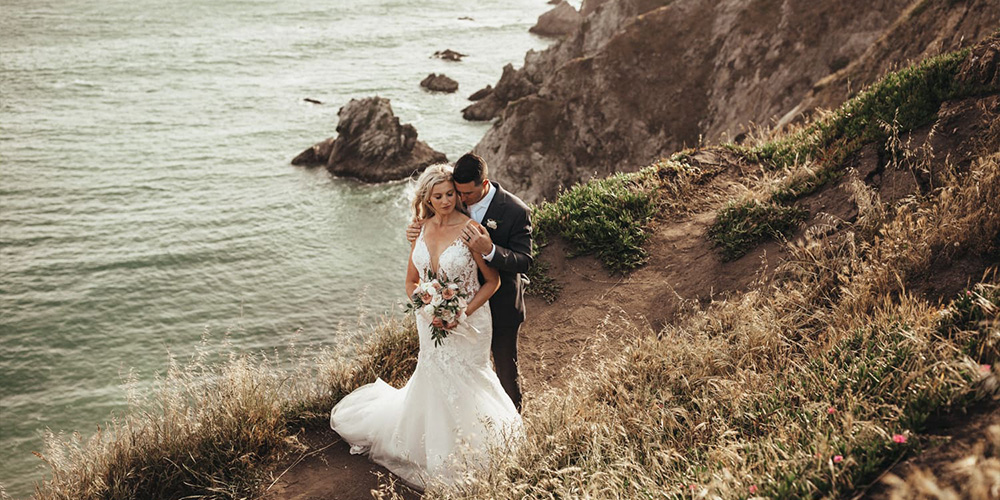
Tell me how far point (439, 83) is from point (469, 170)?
44.6 metres


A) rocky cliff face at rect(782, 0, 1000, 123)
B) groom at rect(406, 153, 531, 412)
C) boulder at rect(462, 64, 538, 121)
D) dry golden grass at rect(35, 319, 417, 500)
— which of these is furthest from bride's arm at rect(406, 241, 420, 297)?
boulder at rect(462, 64, 538, 121)

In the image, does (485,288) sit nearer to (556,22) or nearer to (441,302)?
(441,302)

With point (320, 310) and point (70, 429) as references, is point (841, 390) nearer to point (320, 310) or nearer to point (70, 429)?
point (70, 429)

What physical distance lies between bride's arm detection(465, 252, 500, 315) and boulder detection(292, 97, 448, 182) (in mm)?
27897

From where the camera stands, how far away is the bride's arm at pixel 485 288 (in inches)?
258

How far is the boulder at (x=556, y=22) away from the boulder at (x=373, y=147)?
46.9 meters

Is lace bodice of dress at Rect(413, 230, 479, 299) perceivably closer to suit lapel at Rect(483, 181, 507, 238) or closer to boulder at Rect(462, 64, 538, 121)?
suit lapel at Rect(483, 181, 507, 238)

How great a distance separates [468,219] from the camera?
6.68 meters

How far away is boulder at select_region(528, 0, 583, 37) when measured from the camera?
252 feet

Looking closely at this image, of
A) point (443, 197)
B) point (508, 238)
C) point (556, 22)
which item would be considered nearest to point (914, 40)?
point (508, 238)

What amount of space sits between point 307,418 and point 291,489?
3.44ft

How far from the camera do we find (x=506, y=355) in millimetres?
7141

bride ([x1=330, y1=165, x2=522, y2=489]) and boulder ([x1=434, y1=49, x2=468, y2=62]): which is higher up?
bride ([x1=330, y1=165, x2=522, y2=489])

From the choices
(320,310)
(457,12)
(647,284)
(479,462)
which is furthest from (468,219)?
(457,12)
